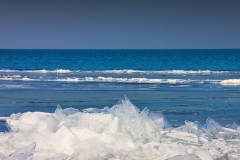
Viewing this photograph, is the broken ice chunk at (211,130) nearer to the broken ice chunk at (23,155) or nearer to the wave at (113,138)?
the wave at (113,138)

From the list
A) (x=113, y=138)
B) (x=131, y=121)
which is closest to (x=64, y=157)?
(x=113, y=138)

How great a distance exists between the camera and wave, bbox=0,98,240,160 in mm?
5727

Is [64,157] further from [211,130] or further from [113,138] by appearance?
[211,130]

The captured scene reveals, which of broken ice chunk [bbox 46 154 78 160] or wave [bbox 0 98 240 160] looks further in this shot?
wave [bbox 0 98 240 160]

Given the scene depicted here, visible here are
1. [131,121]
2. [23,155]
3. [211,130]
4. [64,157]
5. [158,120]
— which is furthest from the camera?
[158,120]

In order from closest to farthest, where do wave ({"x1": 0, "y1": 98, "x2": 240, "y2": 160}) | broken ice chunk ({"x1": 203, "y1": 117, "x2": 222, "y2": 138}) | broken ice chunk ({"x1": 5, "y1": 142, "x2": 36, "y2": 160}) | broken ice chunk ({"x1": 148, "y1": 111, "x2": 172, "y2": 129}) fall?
broken ice chunk ({"x1": 5, "y1": 142, "x2": 36, "y2": 160}) < wave ({"x1": 0, "y1": 98, "x2": 240, "y2": 160}) < broken ice chunk ({"x1": 203, "y1": 117, "x2": 222, "y2": 138}) < broken ice chunk ({"x1": 148, "y1": 111, "x2": 172, "y2": 129})

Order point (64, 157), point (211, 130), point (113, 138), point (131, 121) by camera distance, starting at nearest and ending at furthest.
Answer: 1. point (64, 157)
2. point (113, 138)
3. point (131, 121)
4. point (211, 130)

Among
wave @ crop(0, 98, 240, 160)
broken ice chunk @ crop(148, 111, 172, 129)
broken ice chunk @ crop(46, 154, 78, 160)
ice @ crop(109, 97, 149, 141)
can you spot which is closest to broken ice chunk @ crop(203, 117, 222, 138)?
wave @ crop(0, 98, 240, 160)

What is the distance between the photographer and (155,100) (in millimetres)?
15031

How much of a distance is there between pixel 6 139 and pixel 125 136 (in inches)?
62.8

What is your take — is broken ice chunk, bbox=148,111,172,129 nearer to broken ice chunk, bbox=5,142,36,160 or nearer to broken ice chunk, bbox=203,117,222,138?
broken ice chunk, bbox=203,117,222,138

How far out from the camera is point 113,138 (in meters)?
6.13

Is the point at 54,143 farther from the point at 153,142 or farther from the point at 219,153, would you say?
the point at 219,153

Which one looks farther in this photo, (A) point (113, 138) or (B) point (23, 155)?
(A) point (113, 138)
